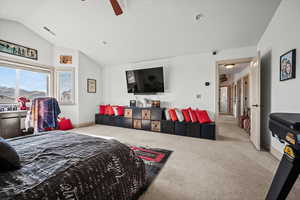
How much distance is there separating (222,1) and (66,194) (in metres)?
3.19

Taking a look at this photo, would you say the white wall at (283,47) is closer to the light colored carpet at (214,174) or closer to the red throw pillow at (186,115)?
the light colored carpet at (214,174)

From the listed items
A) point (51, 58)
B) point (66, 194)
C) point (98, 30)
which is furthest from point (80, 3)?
point (66, 194)

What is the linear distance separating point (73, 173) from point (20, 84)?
441cm

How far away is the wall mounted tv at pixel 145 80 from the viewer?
155 inches

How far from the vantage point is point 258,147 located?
92.4 inches

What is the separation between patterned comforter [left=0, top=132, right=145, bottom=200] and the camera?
595 millimetres

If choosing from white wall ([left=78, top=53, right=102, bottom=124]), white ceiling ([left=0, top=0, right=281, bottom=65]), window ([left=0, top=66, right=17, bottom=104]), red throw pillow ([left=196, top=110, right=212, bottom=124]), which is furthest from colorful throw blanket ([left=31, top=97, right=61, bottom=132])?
red throw pillow ([left=196, top=110, right=212, bottom=124])

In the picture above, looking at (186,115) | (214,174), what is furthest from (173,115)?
(214,174)

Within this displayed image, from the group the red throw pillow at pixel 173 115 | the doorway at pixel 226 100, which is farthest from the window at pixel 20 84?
the doorway at pixel 226 100

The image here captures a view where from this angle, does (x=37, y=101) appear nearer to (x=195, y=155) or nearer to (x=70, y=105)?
(x=70, y=105)

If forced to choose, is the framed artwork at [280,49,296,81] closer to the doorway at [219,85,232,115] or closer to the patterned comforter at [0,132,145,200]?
the patterned comforter at [0,132,145,200]

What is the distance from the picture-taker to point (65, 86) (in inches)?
164

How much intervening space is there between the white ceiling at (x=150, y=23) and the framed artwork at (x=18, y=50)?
0.65 meters

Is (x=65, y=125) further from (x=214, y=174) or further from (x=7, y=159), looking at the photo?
(x=214, y=174)
